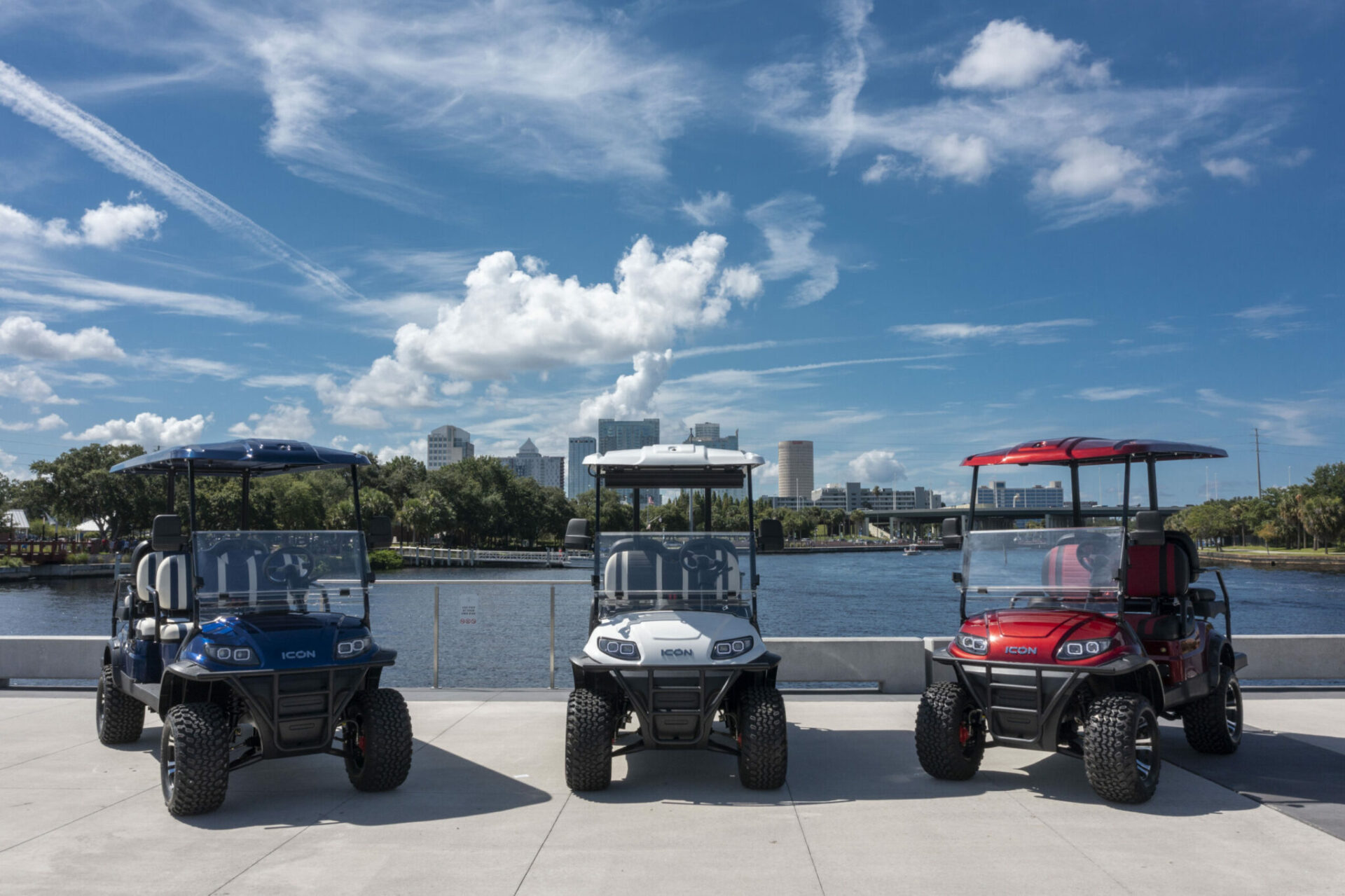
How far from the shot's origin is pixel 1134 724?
18.8ft

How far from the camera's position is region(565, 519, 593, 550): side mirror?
6793 mm

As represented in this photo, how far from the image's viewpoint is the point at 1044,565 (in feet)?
22.7

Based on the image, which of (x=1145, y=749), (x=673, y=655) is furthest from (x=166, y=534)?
(x=1145, y=749)

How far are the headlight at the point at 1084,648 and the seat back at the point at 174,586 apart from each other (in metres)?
5.87

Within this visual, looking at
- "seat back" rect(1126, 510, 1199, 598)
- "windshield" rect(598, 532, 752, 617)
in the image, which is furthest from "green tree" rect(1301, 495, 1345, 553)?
"windshield" rect(598, 532, 752, 617)

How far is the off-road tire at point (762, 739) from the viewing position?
6059 millimetres

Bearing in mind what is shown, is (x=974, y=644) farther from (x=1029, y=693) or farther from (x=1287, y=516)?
(x=1287, y=516)

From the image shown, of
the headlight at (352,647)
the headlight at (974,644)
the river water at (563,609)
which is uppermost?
the headlight at (352,647)

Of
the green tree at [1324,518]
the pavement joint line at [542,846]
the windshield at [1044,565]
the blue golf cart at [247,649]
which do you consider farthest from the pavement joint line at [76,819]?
the green tree at [1324,518]

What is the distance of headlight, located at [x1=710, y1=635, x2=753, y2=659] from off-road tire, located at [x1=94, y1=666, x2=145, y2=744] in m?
4.84

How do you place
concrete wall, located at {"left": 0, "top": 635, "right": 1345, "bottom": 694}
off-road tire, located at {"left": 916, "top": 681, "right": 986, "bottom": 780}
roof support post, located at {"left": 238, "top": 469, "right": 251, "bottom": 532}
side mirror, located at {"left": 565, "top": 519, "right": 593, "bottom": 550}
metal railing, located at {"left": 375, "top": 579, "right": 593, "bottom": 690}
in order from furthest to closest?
1. metal railing, located at {"left": 375, "top": 579, "right": 593, "bottom": 690}
2. concrete wall, located at {"left": 0, "top": 635, "right": 1345, "bottom": 694}
3. roof support post, located at {"left": 238, "top": 469, "right": 251, "bottom": 532}
4. side mirror, located at {"left": 565, "top": 519, "right": 593, "bottom": 550}
5. off-road tire, located at {"left": 916, "top": 681, "right": 986, "bottom": 780}

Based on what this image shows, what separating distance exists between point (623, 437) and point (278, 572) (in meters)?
2.80

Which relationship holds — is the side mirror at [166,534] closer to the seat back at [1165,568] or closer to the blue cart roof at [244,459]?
the blue cart roof at [244,459]

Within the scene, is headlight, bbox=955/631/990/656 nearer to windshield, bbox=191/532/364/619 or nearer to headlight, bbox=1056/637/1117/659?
headlight, bbox=1056/637/1117/659
